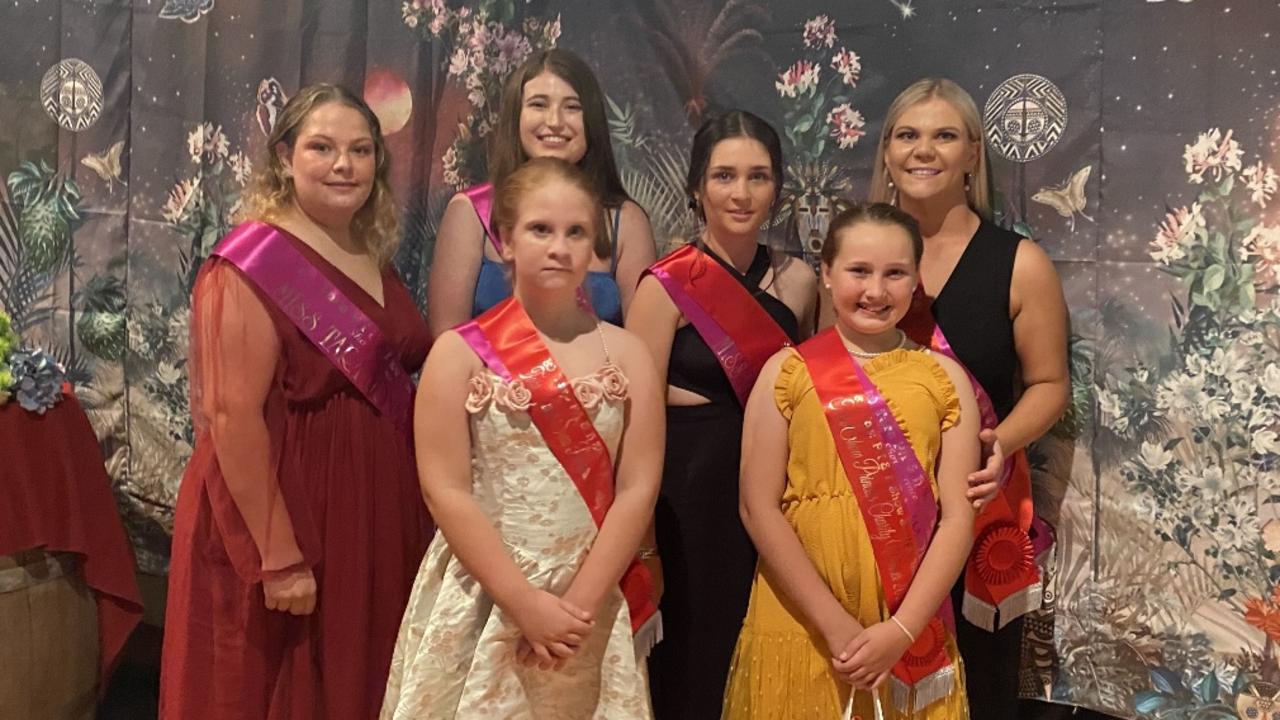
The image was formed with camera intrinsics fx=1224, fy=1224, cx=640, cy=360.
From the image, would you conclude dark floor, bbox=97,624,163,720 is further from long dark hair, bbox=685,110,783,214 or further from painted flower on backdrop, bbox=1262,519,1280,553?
painted flower on backdrop, bbox=1262,519,1280,553

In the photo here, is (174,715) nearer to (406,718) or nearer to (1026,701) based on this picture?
(406,718)

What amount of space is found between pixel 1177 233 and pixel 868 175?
0.51 m

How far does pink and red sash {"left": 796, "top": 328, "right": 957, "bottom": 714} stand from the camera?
1570mm

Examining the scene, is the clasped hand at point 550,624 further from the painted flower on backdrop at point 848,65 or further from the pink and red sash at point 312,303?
the painted flower on backdrop at point 848,65

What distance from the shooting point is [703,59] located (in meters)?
2.20

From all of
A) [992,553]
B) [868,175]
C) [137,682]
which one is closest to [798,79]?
[868,175]

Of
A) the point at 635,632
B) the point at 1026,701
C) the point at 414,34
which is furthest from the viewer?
the point at 414,34

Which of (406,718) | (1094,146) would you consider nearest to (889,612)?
(406,718)

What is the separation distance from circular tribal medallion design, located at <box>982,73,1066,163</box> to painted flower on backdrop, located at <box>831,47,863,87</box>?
23 centimetres

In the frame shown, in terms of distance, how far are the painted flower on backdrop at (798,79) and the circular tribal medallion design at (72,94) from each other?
143 cm

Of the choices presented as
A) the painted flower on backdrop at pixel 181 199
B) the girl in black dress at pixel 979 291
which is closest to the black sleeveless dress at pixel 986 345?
the girl in black dress at pixel 979 291

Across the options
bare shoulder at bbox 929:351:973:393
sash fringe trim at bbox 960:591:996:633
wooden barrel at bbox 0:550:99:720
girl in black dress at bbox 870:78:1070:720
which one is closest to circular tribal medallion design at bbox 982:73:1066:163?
girl in black dress at bbox 870:78:1070:720

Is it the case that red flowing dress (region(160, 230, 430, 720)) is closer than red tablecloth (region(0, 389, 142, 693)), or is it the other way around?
red flowing dress (region(160, 230, 430, 720))

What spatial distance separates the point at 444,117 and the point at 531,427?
100 centimetres
